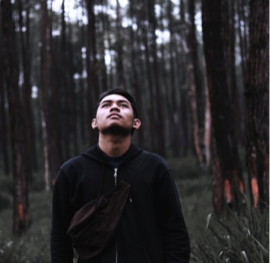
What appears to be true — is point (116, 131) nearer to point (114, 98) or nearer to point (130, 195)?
point (114, 98)

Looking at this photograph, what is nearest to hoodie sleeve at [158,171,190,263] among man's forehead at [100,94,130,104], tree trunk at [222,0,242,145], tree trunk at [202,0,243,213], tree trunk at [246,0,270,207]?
man's forehead at [100,94,130,104]

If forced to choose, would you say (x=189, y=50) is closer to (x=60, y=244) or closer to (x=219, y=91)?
(x=219, y=91)

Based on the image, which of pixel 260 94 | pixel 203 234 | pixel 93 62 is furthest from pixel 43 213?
pixel 260 94

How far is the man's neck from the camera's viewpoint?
2687mm

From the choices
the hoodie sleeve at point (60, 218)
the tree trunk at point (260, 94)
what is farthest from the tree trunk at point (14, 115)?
the hoodie sleeve at point (60, 218)

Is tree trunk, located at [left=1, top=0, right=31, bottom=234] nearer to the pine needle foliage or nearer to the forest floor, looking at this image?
the forest floor

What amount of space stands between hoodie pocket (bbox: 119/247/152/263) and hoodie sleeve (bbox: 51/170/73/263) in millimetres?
343

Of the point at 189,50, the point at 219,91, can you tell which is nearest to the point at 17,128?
the point at 219,91

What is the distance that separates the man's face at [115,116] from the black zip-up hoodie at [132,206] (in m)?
0.15

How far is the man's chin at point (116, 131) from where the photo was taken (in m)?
2.63

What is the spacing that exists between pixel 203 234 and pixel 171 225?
3284mm

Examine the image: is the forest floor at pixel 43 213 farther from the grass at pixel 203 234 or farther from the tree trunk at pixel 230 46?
the tree trunk at pixel 230 46

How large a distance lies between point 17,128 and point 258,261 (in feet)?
25.3

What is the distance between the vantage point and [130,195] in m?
2.62
